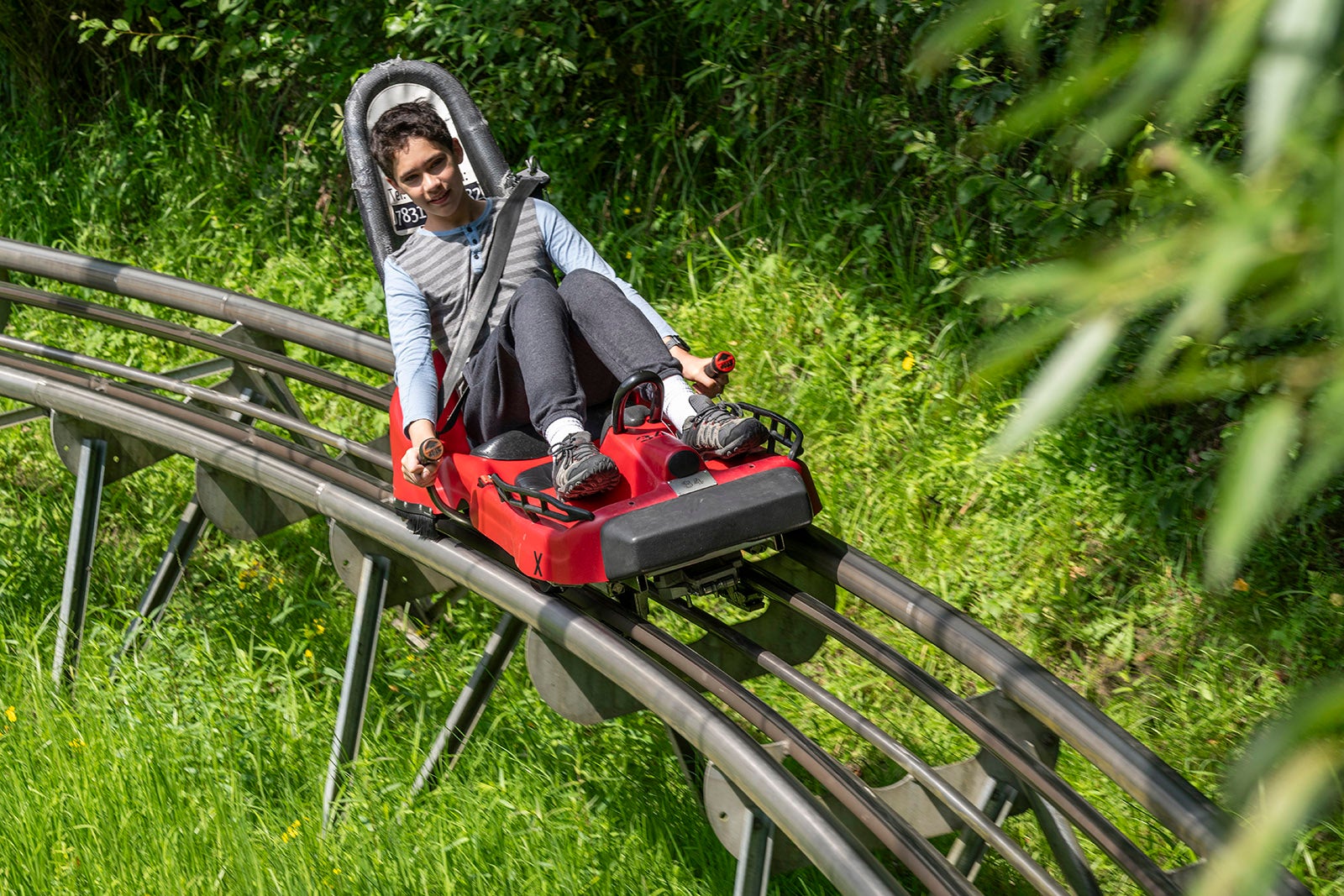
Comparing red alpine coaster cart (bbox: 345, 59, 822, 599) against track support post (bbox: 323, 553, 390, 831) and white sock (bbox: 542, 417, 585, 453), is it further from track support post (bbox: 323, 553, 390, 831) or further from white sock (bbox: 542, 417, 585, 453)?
track support post (bbox: 323, 553, 390, 831)

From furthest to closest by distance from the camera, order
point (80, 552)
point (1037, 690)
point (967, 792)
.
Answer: point (80, 552), point (967, 792), point (1037, 690)

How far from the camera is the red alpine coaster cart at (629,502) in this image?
9.52ft

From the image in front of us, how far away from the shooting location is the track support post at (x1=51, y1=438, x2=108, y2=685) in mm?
4254

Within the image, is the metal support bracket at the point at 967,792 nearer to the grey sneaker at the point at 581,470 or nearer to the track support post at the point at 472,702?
the grey sneaker at the point at 581,470

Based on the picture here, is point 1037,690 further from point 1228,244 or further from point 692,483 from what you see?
point 1228,244

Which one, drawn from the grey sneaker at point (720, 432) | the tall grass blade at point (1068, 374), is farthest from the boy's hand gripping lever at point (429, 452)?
the tall grass blade at point (1068, 374)

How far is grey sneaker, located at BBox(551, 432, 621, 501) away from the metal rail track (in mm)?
287

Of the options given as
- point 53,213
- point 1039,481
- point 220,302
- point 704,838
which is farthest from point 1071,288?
point 53,213

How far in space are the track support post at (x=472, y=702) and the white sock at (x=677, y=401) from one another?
76 cm

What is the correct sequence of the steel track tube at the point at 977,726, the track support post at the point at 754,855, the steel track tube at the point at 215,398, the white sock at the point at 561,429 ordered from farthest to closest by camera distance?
the steel track tube at the point at 215,398, the white sock at the point at 561,429, the track support post at the point at 754,855, the steel track tube at the point at 977,726

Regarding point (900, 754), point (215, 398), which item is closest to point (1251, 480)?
point (900, 754)

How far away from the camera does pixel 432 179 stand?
3514 millimetres

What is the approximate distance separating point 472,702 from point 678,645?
2.65 ft

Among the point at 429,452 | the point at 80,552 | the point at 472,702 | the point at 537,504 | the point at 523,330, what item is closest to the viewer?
the point at 537,504
